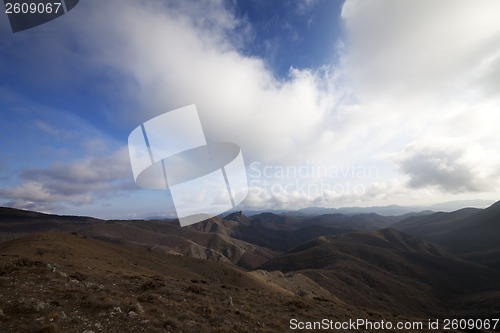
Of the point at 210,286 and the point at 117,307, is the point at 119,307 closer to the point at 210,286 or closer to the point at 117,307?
the point at 117,307

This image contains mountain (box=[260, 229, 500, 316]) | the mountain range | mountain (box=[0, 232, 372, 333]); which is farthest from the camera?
mountain (box=[260, 229, 500, 316])

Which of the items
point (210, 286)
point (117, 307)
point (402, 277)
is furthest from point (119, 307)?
point (402, 277)

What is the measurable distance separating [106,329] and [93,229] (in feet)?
656

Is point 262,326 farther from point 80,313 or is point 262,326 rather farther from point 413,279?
point 413,279

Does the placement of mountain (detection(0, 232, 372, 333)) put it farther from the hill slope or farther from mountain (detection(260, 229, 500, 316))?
mountain (detection(260, 229, 500, 316))

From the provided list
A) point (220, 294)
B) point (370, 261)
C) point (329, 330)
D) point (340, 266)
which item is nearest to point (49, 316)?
point (220, 294)

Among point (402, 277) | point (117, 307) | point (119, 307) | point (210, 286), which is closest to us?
point (117, 307)

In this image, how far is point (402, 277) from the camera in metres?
122

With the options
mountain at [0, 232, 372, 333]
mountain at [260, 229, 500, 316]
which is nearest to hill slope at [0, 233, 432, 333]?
mountain at [0, 232, 372, 333]

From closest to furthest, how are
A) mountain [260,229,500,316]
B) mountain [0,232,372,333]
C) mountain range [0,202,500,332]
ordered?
mountain [0,232,372,333] < mountain range [0,202,500,332] < mountain [260,229,500,316]

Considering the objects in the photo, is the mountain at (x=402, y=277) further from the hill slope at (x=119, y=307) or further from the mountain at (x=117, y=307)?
the mountain at (x=117, y=307)

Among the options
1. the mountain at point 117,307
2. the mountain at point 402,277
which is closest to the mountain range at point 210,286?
the mountain at point 117,307

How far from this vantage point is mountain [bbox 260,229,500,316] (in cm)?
9381

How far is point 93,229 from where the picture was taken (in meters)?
185
